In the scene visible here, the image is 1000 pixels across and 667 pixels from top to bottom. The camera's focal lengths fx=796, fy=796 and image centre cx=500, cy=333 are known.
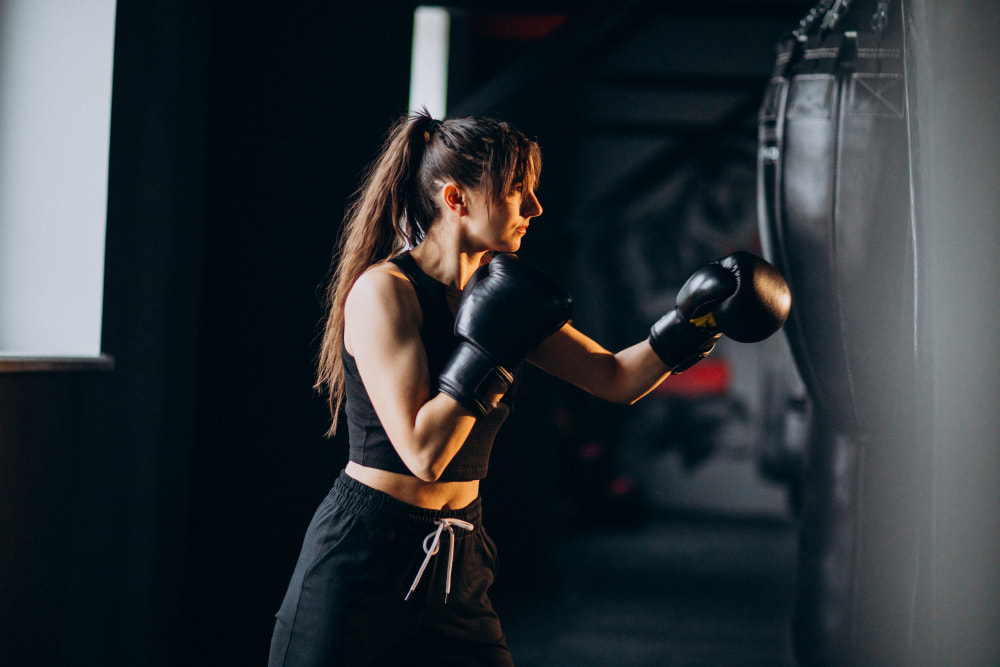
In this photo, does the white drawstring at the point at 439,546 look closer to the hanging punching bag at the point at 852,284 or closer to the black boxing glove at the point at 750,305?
the black boxing glove at the point at 750,305

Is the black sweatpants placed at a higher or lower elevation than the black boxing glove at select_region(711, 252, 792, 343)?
lower

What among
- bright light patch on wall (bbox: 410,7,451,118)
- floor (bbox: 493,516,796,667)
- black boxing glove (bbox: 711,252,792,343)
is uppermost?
bright light patch on wall (bbox: 410,7,451,118)

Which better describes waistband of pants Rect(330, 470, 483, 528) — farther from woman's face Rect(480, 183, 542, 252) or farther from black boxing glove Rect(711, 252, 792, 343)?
black boxing glove Rect(711, 252, 792, 343)

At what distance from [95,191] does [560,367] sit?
1.32 meters

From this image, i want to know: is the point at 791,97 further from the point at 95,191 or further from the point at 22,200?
the point at 22,200

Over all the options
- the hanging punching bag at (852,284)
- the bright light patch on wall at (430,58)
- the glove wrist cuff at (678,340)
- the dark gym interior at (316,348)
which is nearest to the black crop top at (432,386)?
the glove wrist cuff at (678,340)

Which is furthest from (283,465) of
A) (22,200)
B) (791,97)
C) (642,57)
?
(642,57)

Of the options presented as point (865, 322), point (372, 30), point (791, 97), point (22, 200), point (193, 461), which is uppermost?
point (372, 30)

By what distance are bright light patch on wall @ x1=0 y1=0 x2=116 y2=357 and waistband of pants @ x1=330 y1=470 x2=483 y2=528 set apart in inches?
42.1

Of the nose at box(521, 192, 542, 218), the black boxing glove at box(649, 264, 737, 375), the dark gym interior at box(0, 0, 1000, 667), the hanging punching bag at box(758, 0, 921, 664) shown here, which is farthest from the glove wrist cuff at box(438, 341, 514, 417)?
the hanging punching bag at box(758, 0, 921, 664)

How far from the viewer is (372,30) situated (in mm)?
2588

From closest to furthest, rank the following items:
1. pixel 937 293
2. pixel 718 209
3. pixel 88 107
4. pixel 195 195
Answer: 1. pixel 937 293
2. pixel 88 107
3. pixel 195 195
4. pixel 718 209

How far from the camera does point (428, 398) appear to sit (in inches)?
51.2

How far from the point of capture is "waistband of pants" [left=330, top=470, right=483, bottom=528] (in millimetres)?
1351
